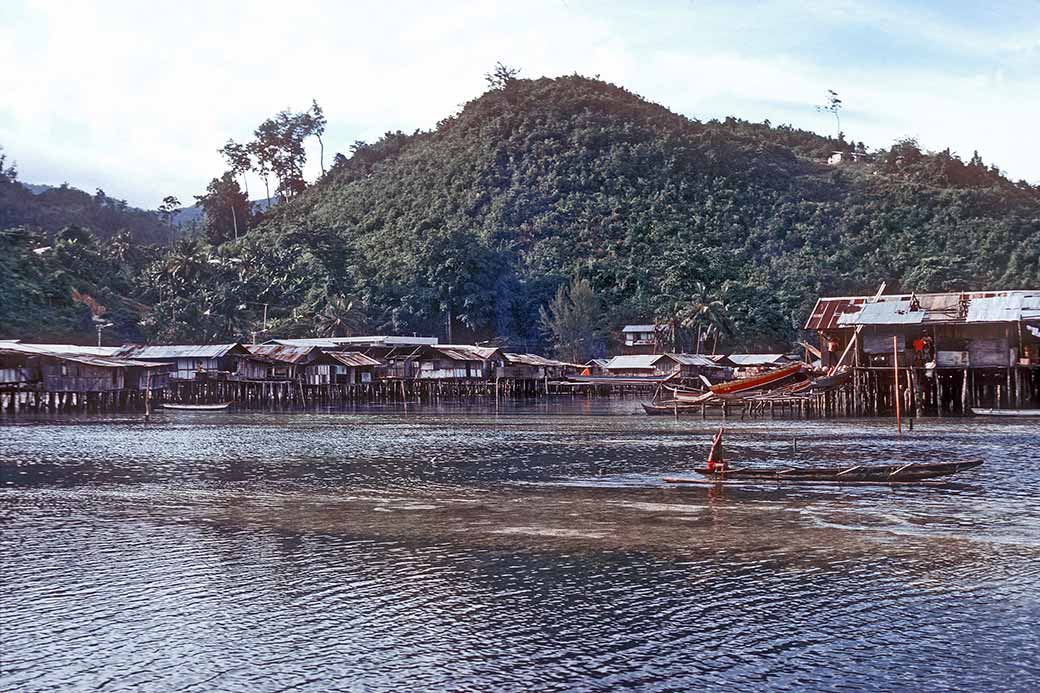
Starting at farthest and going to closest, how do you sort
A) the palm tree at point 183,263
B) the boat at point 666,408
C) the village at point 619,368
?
the palm tree at point 183,263 < the boat at point 666,408 < the village at point 619,368

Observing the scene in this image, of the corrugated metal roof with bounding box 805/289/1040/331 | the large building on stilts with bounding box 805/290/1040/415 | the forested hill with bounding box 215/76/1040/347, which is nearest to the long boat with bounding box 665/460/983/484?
the large building on stilts with bounding box 805/290/1040/415

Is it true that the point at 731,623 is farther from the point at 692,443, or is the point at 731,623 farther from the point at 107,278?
the point at 107,278

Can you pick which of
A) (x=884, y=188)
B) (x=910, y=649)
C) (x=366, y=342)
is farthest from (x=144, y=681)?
(x=884, y=188)

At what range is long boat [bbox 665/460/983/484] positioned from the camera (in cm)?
2777

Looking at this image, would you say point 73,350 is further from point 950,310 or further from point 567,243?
point 567,243

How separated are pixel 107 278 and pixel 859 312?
7882cm

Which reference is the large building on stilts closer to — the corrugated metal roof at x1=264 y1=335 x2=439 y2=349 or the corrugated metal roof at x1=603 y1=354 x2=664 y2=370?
the corrugated metal roof at x1=603 y1=354 x2=664 y2=370

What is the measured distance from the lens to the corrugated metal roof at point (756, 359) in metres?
95.2

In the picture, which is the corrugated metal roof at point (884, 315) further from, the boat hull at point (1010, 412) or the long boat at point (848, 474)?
the long boat at point (848, 474)

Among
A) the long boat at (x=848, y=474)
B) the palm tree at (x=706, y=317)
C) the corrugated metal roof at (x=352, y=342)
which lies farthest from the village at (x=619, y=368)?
the long boat at (x=848, y=474)

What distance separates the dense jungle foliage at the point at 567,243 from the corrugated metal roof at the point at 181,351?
10.2 metres

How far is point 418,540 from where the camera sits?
20.9 meters

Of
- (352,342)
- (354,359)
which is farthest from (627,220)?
(354,359)

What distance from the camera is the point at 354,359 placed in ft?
282
